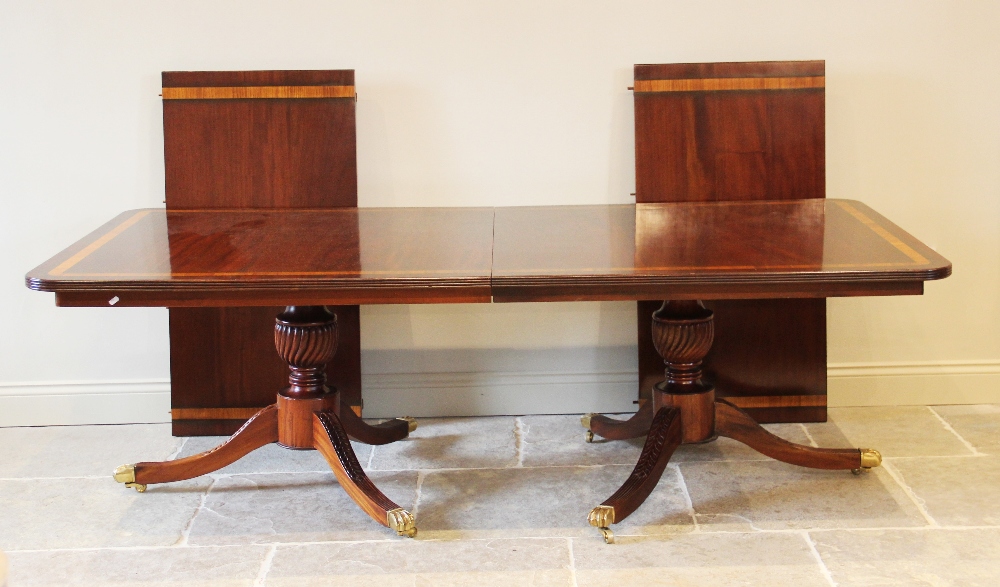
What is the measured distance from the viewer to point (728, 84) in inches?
115

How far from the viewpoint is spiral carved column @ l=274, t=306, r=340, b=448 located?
2.62m

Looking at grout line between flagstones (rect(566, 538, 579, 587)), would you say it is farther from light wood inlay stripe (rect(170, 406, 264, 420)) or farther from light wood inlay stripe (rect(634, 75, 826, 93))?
light wood inlay stripe (rect(634, 75, 826, 93))

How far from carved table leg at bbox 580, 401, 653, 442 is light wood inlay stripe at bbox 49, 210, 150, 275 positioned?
138 centimetres

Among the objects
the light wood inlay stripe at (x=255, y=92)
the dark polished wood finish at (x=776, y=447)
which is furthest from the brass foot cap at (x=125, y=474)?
the dark polished wood finish at (x=776, y=447)

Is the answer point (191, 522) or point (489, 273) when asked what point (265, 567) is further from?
point (489, 273)

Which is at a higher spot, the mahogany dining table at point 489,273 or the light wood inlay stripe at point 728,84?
the light wood inlay stripe at point 728,84

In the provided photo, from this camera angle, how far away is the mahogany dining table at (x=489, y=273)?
2047 mm

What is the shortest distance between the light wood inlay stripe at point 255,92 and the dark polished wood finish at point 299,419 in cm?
66

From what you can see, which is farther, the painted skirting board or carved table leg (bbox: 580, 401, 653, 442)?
the painted skirting board

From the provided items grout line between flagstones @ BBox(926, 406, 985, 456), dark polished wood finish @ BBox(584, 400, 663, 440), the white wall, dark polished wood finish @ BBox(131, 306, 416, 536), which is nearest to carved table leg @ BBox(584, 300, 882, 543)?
dark polished wood finish @ BBox(584, 400, 663, 440)

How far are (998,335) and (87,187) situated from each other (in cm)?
283

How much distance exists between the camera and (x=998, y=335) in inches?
127

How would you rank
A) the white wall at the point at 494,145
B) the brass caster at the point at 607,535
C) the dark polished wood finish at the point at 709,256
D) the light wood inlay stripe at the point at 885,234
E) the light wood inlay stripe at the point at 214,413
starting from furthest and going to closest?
1. the light wood inlay stripe at the point at 214,413
2. the white wall at the point at 494,145
3. the brass caster at the point at 607,535
4. the light wood inlay stripe at the point at 885,234
5. the dark polished wood finish at the point at 709,256

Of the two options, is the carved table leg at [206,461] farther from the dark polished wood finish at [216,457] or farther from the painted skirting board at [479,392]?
the painted skirting board at [479,392]
